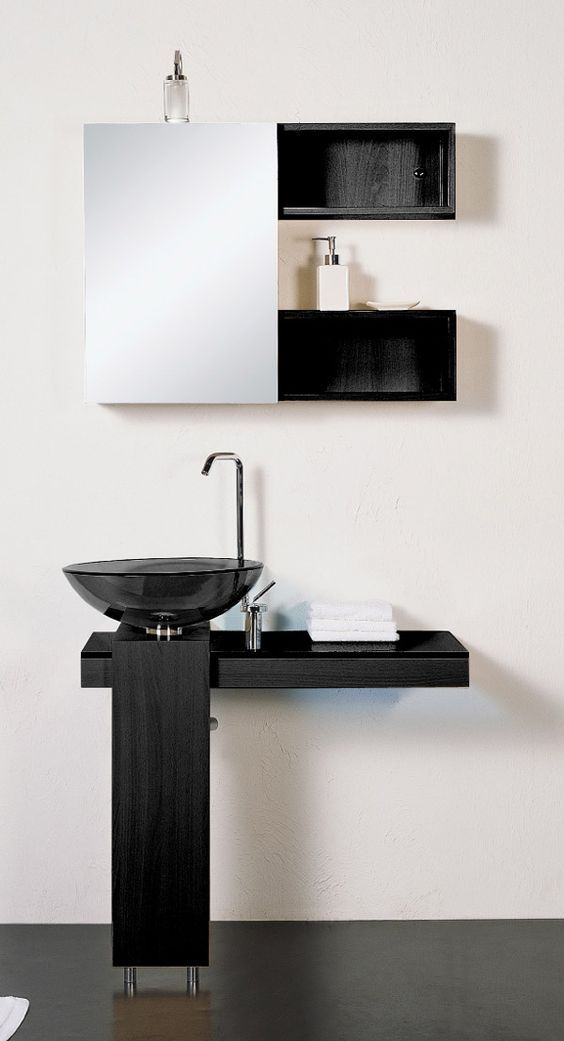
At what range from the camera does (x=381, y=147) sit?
116 inches

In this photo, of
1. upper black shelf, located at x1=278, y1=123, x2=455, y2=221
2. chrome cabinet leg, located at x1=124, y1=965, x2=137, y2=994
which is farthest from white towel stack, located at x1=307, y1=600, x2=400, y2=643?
upper black shelf, located at x1=278, y1=123, x2=455, y2=221

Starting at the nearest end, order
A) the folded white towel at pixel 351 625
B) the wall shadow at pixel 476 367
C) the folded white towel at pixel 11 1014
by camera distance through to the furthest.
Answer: the folded white towel at pixel 11 1014 → the folded white towel at pixel 351 625 → the wall shadow at pixel 476 367

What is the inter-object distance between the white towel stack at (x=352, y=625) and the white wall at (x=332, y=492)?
25cm

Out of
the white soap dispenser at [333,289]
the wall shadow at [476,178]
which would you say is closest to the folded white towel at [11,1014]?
the white soap dispenser at [333,289]

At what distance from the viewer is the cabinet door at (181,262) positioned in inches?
109

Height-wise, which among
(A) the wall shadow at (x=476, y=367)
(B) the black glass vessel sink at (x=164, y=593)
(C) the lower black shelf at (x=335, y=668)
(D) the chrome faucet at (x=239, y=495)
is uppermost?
(A) the wall shadow at (x=476, y=367)

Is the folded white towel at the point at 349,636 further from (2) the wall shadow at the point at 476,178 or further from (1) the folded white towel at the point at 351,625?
(2) the wall shadow at the point at 476,178

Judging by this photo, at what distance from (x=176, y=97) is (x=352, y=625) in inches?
54.6

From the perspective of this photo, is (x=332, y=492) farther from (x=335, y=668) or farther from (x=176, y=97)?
(x=176, y=97)

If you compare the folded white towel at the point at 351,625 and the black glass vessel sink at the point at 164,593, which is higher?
the black glass vessel sink at the point at 164,593

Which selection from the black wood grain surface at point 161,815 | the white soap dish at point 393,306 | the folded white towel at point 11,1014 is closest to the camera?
the folded white towel at point 11,1014

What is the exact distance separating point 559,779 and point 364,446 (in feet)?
3.46

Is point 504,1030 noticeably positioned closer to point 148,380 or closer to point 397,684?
point 397,684

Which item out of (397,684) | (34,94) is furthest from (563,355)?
(34,94)
